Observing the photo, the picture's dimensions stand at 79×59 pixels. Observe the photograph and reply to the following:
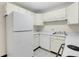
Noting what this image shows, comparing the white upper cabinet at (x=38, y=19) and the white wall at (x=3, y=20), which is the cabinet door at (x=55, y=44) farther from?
the white wall at (x=3, y=20)

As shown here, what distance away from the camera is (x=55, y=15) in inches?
88.0

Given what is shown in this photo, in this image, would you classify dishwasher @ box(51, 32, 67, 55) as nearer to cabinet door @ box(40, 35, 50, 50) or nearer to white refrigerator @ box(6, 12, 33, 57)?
cabinet door @ box(40, 35, 50, 50)

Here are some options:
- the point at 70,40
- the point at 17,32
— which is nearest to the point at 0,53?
the point at 17,32

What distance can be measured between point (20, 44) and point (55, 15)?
4.78 feet

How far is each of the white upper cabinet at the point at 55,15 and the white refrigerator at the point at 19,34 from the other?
1.00 meters

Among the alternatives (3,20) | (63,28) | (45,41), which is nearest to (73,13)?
(63,28)

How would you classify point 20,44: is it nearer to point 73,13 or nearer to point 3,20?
point 3,20

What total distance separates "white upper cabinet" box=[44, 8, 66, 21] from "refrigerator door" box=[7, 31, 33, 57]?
3.51ft

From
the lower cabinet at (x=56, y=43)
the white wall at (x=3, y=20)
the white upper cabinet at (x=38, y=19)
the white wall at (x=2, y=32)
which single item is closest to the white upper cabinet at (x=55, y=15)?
the white upper cabinet at (x=38, y=19)

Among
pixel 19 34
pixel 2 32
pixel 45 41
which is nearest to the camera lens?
pixel 19 34

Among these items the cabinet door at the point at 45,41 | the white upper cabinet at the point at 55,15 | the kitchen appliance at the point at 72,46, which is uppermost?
the white upper cabinet at the point at 55,15

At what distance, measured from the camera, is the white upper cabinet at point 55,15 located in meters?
2.00

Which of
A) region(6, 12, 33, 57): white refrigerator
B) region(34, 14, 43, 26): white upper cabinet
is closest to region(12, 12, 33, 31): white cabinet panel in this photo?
region(6, 12, 33, 57): white refrigerator

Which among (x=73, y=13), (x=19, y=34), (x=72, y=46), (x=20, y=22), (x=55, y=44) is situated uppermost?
(x=73, y=13)
